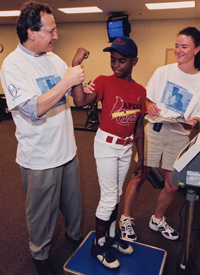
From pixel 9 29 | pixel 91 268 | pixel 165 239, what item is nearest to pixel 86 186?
pixel 165 239

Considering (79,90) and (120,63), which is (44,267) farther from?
(120,63)

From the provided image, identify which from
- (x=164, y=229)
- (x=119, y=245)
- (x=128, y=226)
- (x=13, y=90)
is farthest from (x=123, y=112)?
(x=164, y=229)

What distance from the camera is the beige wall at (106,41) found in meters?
7.44

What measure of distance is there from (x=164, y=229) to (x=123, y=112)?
1.23 metres

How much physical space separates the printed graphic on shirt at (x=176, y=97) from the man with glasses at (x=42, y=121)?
816 mm

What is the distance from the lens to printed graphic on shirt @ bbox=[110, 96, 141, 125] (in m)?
1.39

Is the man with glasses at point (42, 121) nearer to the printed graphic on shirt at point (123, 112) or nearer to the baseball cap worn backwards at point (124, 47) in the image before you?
the baseball cap worn backwards at point (124, 47)

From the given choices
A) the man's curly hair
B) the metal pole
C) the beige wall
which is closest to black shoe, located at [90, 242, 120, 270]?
the metal pole

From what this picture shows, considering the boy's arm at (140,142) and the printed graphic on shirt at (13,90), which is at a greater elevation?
the printed graphic on shirt at (13,90)

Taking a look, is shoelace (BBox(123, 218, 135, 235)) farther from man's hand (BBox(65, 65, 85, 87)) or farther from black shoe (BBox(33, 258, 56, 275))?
man's hand (BBox(65, 65, 85, 87))

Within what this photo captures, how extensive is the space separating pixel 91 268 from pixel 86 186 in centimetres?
142

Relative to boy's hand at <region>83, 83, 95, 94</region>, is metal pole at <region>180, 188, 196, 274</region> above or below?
below

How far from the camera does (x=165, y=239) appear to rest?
2010mm

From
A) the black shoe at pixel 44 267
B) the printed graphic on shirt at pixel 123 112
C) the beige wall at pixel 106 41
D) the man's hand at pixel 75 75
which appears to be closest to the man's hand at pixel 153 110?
the printed graphic on shirt at pixel 123 112
